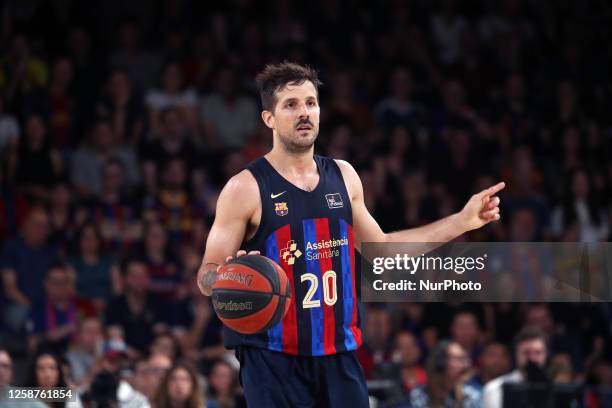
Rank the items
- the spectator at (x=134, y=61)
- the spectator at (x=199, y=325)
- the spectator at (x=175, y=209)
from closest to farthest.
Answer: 1. the spectator at (x=199, y=325)
2. the spectator at (x=175, y=209)
3. the spectator at (x=134, y=61)

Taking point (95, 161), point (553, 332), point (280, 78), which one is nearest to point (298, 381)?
point (280, 78)

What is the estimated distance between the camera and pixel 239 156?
1162cm

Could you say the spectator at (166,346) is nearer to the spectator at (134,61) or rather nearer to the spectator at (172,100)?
the spectator at (172,100)

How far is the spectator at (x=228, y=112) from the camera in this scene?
12.4 m

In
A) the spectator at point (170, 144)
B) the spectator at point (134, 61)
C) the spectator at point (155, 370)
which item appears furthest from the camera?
the spectator at point (134, 61)

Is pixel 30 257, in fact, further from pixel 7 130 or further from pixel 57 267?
pixel 7 130

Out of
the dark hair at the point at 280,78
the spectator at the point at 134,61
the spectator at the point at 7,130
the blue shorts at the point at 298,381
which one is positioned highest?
the spectator at the point at 134,61

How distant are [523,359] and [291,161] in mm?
3836

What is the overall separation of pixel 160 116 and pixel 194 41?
1448mm

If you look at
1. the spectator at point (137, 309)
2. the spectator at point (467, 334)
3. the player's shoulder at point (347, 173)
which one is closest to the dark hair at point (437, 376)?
the spectator at point (467, 334)

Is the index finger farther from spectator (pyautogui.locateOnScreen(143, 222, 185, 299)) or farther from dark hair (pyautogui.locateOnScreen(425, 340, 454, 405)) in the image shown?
spectator (pyautogui.locateOnScreen(143, 222, 185, 299))

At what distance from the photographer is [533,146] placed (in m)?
12.9

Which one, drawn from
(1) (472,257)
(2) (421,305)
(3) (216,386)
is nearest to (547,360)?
(2) (421,305)

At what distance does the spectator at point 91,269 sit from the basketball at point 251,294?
587cm
